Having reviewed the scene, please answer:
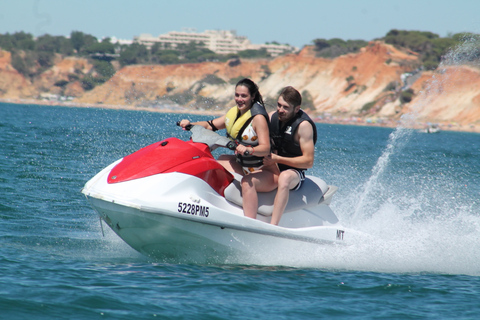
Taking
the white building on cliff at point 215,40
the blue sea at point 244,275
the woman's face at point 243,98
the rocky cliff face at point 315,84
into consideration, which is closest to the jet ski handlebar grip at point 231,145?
the woman's face at point 243,98

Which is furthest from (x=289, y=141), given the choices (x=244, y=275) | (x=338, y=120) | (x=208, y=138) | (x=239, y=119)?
(x=338, y=120)

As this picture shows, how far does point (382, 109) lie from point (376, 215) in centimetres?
6538

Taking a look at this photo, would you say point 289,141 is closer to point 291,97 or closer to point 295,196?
point 291,97

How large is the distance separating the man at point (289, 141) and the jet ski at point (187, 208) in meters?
0.21

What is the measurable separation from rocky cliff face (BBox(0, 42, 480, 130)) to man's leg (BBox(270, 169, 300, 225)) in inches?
2098

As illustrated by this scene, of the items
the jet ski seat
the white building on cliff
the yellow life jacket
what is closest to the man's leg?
the jet ski seat

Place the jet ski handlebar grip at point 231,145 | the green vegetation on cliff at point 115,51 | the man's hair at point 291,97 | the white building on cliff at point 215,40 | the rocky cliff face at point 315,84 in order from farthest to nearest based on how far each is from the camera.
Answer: the white building on cliff at point 215,40 < the green vegetation on cliff at point 115,51 < the rocky cliff face at point 315,84 < the man's hair at point 291,97 < the jet ski handlebar grip at point 231,145

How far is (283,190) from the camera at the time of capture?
5.36m

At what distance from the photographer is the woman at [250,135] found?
507 cm

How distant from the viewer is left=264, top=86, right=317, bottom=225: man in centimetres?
525

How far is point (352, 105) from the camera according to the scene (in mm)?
73250

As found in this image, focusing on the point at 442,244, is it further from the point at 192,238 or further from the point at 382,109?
the point at 382,109

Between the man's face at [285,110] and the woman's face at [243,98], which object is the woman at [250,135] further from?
the man's face at [285,110]

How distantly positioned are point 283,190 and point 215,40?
168 meters
